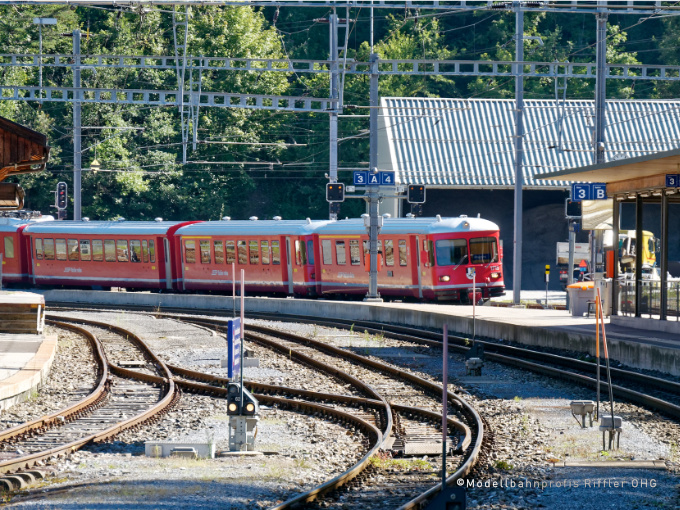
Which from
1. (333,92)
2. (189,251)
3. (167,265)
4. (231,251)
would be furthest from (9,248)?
(333,92)

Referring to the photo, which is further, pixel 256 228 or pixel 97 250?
pixel 97 250

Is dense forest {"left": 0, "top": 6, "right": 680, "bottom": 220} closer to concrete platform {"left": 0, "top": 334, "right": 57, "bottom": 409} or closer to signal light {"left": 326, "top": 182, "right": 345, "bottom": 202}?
signal light {"left": 326, "top": 182, "right": 345, "bottom": 202}

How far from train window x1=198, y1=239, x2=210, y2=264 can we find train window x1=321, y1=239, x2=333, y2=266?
5.24 meters

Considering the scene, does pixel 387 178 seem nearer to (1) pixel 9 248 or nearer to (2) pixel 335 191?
(2) pixel 335 191

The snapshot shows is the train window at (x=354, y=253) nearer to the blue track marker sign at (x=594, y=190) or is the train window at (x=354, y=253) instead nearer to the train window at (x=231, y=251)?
the train window at (x=231, y=251)

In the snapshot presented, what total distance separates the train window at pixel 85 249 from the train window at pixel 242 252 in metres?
7.92

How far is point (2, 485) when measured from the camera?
31.1ft

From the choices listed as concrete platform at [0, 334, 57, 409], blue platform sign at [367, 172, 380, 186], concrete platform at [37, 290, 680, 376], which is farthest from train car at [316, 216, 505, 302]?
concrete platform at [0, 334, 57, 409]

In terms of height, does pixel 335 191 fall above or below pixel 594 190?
above

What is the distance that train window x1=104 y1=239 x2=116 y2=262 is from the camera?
42.3 meters

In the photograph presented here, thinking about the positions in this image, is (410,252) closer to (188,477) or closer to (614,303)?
(614,303)

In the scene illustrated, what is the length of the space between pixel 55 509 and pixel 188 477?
1.68 m

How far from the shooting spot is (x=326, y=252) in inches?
1417

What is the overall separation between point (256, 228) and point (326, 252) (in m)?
3.18
